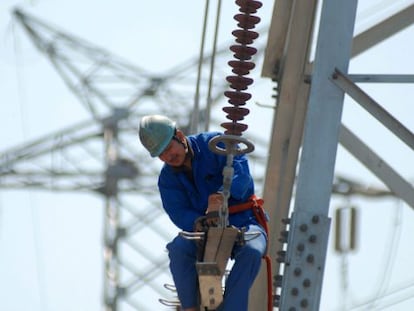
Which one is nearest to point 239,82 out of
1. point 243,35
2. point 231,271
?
point 243,35

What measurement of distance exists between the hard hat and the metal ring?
26 cm

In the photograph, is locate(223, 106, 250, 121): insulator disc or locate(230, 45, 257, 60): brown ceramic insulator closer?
locate(223, 106, 250, 121): insulator disc

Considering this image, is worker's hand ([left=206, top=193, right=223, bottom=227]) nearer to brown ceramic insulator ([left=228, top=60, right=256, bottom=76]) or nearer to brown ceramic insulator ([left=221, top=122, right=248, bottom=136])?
brown ceramic insulator ([left=221, top=122, right=248, bottom=136])

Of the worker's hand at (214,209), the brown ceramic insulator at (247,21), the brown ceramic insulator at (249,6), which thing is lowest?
the worker's hand at (214,209)

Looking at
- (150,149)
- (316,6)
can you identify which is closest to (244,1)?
(150,149)

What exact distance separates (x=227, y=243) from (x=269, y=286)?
573 mm

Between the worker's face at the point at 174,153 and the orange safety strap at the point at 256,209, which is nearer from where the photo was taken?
the worker's face at the point at 174,153

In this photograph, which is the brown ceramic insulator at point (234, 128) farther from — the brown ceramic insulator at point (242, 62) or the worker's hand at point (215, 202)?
the worker's hand at point (215, 202)

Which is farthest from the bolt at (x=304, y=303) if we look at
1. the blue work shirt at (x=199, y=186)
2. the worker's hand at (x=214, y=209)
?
the worker's hand at (x=214, y=209)

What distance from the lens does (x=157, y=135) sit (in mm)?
12031

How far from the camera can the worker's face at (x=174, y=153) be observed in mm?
12094

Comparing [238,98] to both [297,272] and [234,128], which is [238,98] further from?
[297,272]

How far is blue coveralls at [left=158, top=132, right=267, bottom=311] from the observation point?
12.0m

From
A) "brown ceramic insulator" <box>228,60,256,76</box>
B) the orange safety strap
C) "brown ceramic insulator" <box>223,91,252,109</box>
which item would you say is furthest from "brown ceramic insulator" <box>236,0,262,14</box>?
the orange safety strap
